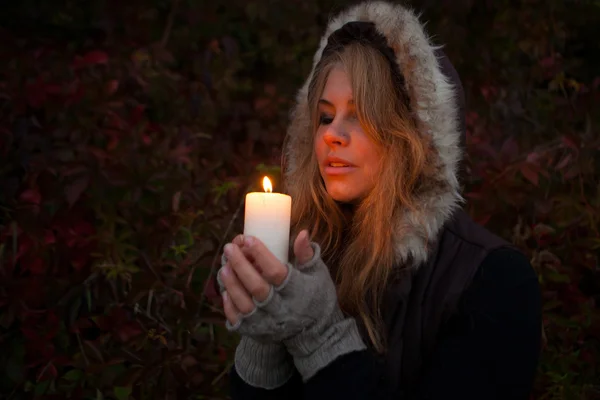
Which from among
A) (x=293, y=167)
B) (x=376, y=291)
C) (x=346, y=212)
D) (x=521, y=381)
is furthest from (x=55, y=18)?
(x=521, y=381)

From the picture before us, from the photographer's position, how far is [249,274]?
1452mm

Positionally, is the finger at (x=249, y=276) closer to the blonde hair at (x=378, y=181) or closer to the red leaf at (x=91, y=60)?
the blonde hair at (x=378, y=181)

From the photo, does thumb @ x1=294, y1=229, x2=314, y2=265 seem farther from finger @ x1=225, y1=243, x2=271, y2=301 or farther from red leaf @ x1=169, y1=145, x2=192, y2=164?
red leaf @ x1=169, y1=145, x2=192, y2=164

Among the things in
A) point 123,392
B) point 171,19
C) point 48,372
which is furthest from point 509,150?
point 48,372

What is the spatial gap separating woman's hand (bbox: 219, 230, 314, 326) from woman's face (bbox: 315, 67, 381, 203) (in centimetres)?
33

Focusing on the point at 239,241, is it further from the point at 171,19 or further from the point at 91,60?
the point at 171,19

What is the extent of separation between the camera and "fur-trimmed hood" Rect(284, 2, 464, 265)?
1.74 m

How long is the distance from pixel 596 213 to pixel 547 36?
1.35 metres

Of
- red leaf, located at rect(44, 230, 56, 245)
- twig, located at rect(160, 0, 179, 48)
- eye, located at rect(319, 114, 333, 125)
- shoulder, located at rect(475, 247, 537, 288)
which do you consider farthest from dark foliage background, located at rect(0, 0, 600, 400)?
shoulder, located at rect(475, 247, 537, 288)

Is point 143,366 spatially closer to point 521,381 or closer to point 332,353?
point 332,353

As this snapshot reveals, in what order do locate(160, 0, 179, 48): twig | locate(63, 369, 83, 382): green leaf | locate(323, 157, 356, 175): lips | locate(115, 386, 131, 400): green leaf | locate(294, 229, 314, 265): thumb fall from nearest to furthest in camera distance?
locate(294, 229, 314, 265): thumb < locate(323, 157, 356, 175): lips < locate(115, 386, 131, 400): green leaf < locate(63, 369, 83, 382): green leaf < locate(160, 0, 179, 48): twig

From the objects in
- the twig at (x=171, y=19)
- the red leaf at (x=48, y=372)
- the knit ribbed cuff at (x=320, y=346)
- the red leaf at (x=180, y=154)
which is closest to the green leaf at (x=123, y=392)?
the red leaf at (x=48, y=372)

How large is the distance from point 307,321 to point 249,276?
0.19 m

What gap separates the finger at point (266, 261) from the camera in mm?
1442
